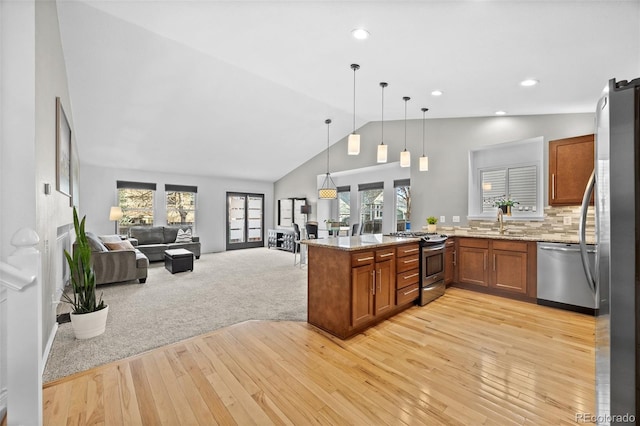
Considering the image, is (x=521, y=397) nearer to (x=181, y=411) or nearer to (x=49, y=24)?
(x=181, y=411)

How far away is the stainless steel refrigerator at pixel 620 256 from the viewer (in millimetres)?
1093

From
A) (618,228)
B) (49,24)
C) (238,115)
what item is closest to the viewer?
(618,228)

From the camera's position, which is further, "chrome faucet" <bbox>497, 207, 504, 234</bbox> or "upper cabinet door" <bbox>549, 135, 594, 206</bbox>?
"chrome faucet" <bbox>497, 207, 504, 234</bbox>

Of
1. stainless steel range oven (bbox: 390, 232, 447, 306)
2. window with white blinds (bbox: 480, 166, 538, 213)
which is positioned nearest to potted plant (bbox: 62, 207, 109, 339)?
stainless steel range oven (bbox: 390, 232, 447, 306)

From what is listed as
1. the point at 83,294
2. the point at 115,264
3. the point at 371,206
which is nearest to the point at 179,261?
the point at 115,264

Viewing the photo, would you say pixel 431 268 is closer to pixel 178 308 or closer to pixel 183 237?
pixel 178 308

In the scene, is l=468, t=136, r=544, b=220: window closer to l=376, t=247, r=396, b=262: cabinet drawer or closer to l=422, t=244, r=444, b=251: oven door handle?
l=422, t=244, r=444, b=251: oven door handle

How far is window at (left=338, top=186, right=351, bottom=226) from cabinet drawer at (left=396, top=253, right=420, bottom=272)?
4.43m

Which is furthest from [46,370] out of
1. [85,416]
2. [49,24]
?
[49,24]

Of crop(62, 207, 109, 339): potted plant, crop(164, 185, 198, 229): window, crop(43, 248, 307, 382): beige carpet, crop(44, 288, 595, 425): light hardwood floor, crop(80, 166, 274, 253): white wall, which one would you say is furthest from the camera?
crop(164, 185, 198, 229): window

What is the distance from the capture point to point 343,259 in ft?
8.98

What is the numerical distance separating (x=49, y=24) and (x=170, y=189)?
5.87 meters

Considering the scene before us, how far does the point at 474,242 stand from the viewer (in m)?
4.28

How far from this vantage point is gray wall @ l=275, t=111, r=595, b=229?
404cm
